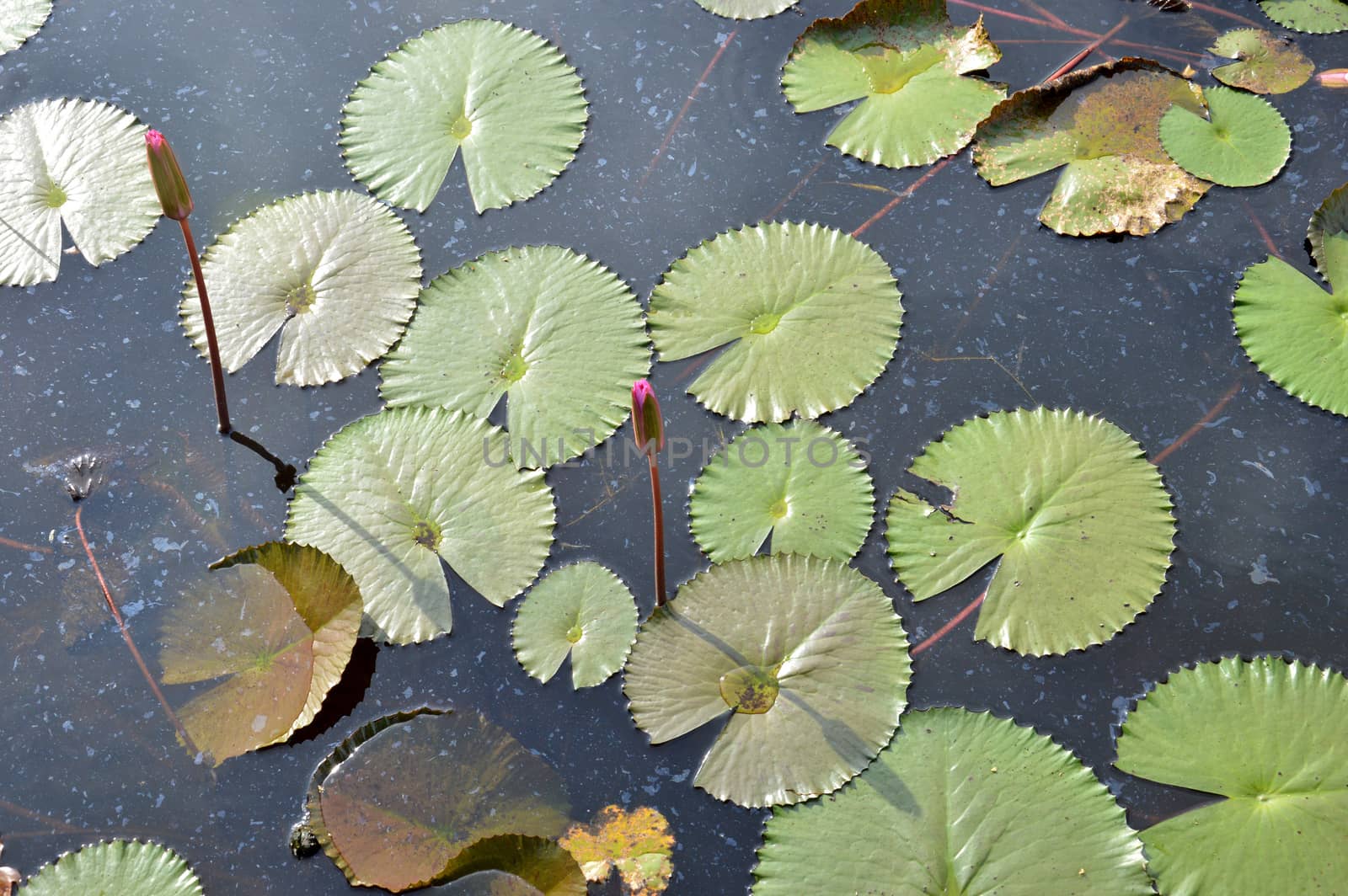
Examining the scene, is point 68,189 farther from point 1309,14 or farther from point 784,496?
point 1309,14

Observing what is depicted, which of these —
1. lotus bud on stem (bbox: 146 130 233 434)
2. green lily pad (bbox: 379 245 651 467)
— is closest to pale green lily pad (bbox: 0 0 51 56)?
lotus bud on stem (bbox: 146 130 233 434)

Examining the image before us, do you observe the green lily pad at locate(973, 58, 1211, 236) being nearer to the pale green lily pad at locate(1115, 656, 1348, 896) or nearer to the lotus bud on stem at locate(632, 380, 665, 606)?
the pale green lily pad at locate(1115, 656, 1348, 896)

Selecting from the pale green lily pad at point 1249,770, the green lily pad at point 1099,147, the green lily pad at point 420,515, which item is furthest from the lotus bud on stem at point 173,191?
the pale green lily pad at point 1249,770

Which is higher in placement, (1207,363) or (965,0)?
(965,0)

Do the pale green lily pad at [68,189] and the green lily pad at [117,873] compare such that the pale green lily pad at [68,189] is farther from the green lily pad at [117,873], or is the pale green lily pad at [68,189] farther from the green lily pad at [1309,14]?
the green lily pad at [1309,14]

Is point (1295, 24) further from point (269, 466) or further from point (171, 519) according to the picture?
point (171, 519)

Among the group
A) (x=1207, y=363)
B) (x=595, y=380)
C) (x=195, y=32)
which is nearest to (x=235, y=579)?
(x=595, y=380)
